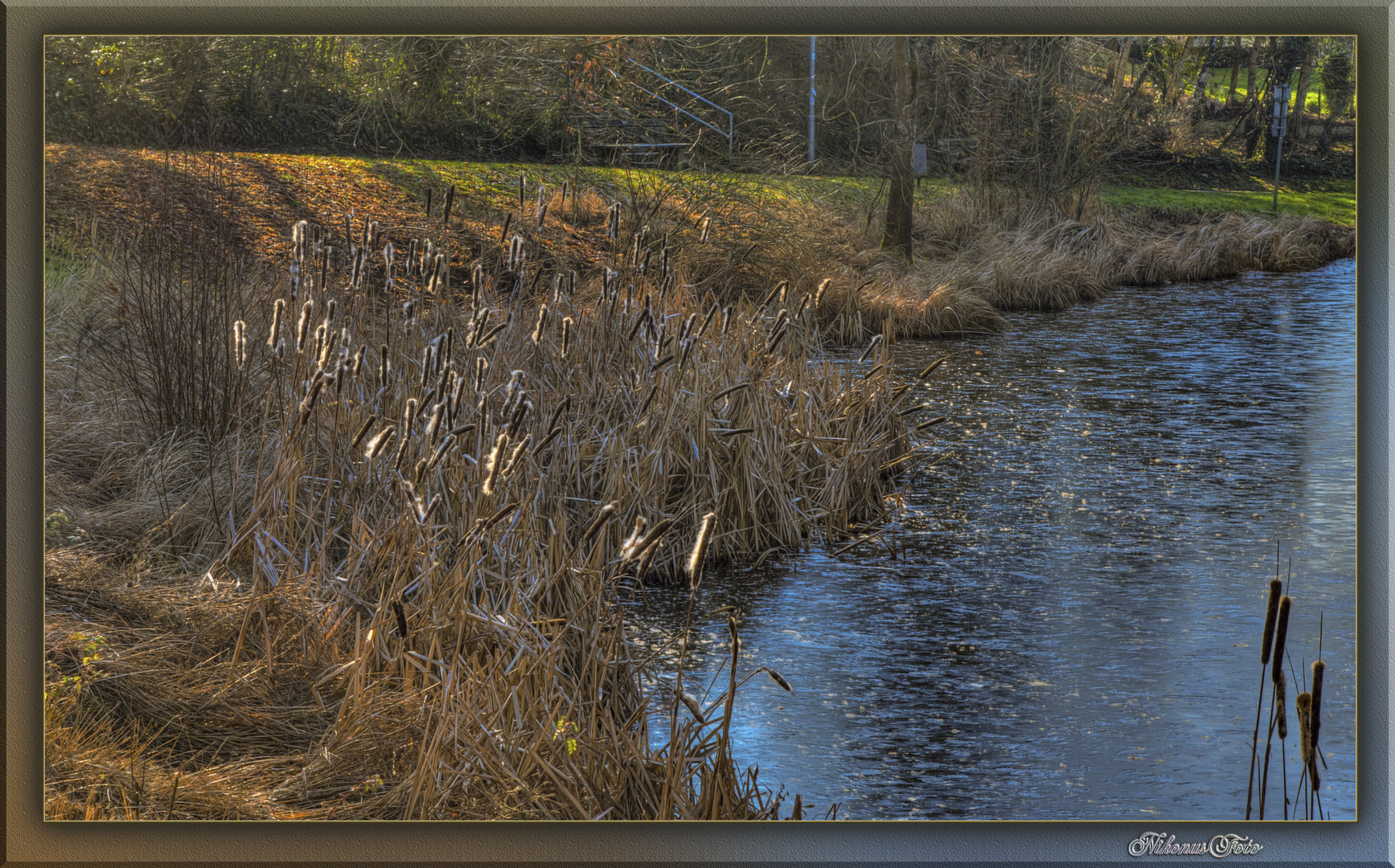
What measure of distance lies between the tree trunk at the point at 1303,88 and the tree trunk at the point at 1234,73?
15 cm

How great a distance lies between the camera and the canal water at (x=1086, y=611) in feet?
8.41

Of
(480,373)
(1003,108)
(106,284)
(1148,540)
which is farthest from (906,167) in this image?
(106,284)

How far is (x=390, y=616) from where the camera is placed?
8.29 feet

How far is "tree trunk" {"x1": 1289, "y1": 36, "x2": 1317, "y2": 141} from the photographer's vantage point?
2.73 metres

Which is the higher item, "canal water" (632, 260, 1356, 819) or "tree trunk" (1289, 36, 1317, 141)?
"tree trunk" (1289, 36, 1317, 141)

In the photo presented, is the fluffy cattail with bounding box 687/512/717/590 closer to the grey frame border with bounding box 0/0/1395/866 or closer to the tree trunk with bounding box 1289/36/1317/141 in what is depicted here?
the grey frame border with bounding box 0/0/1395/866

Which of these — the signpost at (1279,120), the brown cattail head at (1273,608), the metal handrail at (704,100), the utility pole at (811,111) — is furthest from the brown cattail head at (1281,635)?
the utility pole at (811,111)

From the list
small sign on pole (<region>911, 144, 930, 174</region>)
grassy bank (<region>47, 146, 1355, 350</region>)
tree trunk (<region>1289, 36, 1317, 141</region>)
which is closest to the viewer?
tree trunk (<region>1289, 36, 1317, 141</region>)

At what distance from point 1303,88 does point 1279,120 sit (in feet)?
1.04

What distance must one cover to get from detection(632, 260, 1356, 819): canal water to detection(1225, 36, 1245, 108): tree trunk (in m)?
0.59

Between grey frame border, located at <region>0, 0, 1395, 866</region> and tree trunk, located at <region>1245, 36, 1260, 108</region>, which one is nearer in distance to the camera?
grey frame border, located at <region>0, 0, 1395, 866</region>

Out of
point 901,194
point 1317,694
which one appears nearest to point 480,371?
point 1317,694
